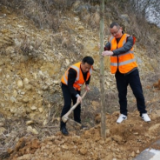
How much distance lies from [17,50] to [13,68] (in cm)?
46

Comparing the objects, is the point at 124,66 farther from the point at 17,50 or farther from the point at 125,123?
the point at 17,50

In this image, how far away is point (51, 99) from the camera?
14.9 ft

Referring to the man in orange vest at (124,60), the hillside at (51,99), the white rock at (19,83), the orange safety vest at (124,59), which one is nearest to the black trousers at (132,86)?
the man in orange vest at (124,60)

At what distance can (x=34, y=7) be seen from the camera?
627 cm

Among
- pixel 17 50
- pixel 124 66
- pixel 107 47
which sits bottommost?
pixel 17 50

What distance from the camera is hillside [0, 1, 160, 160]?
10.2ft

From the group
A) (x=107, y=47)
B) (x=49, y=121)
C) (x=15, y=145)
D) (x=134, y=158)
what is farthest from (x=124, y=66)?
(x=15, y=145)

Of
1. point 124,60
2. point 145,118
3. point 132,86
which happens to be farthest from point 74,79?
point 145,118

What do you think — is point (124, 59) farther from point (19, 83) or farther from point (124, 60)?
point (19, 83)

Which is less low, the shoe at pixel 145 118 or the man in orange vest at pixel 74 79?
the man in orange vest at pixel 74 79

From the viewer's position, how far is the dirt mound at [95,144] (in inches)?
115

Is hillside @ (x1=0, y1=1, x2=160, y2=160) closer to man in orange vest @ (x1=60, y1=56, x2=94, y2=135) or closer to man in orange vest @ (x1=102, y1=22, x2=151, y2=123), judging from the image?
man in orange vest @ (x1=60, y1=56, x2=94, y2=135)

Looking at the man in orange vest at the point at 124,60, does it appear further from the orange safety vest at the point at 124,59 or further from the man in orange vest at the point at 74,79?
the man in orange vest at the point at 74,79

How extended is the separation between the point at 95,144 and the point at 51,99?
1.73 m
